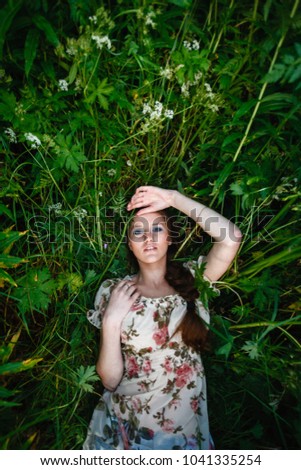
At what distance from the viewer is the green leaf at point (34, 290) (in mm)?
1664

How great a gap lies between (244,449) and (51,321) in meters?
1.10

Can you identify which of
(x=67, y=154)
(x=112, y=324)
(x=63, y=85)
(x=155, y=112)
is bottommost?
(x=112, y=324)

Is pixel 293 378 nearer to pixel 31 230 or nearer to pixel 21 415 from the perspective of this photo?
pixel 21 415

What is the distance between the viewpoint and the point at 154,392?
1628 millimetres

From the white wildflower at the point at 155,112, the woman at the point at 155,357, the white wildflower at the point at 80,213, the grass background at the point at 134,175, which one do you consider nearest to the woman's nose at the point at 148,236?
the woman at the point at 155,357

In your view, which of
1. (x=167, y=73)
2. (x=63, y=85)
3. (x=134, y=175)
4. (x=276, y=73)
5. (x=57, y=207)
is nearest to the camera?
(x=276, y=73)

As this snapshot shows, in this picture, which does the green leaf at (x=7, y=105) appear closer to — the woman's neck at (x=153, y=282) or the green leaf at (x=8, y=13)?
the green leaf at (x=8, y=13)

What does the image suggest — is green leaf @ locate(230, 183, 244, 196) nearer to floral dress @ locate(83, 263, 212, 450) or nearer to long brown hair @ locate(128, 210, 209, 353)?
long brown hair @ locate(128, 210, 209, 353)

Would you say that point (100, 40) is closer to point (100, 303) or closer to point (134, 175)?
point (134, 175)

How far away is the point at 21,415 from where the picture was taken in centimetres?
172

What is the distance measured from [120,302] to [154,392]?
43 centimetres

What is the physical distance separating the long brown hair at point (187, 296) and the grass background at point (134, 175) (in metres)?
0.09

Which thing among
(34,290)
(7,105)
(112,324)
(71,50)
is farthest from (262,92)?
(34,290)
